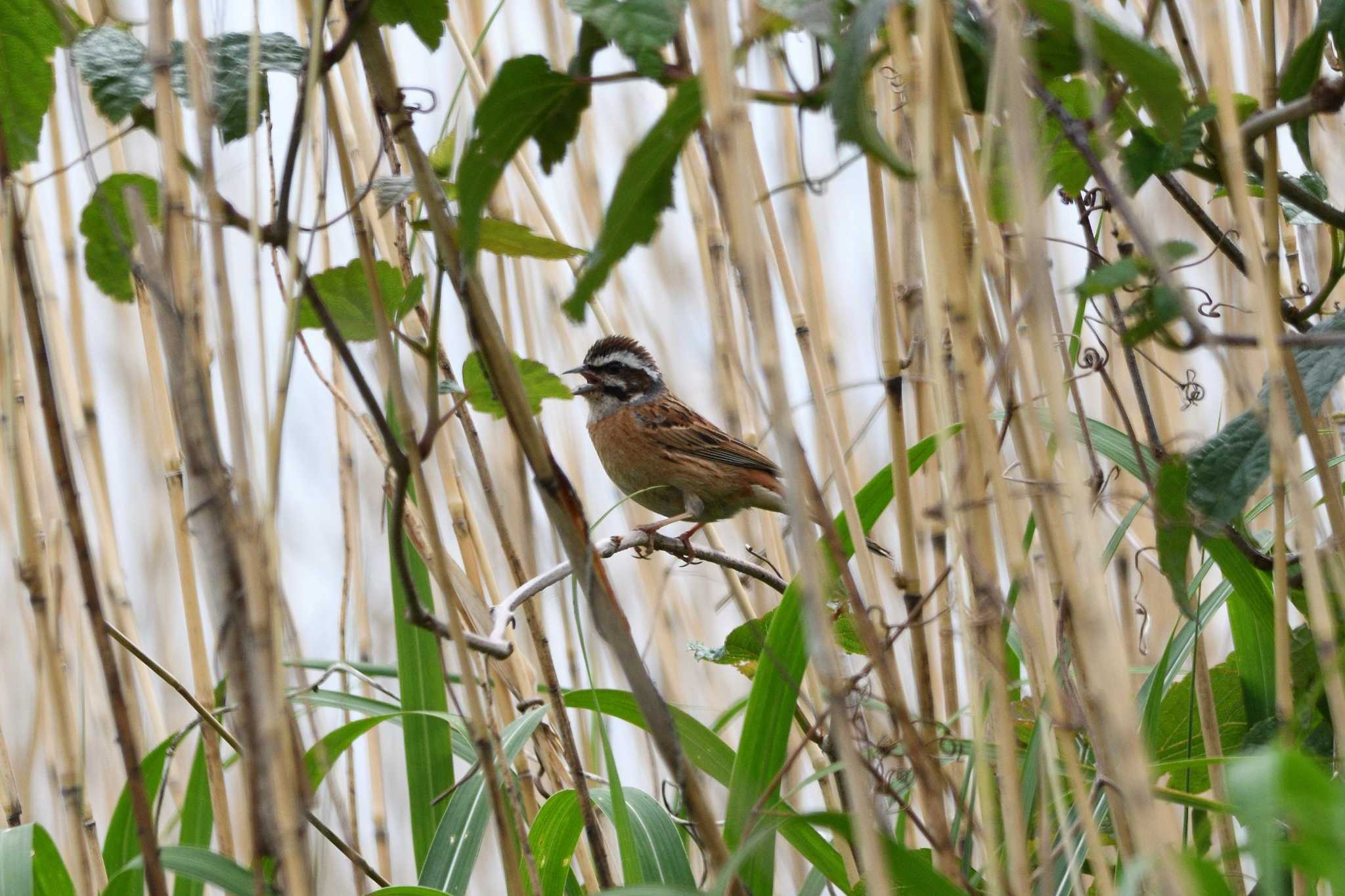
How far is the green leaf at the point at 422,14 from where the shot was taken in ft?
3.50

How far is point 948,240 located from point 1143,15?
49.3 inches

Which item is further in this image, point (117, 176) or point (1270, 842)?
point (117, 176)

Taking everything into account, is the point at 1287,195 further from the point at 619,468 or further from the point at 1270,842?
the point at 619,468

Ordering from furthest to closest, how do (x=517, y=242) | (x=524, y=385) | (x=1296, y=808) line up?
1. (x=524, y=385)
2. (x=517, y=242)
3. (x=1296, y=808)

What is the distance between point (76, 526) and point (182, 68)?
1.42 feet

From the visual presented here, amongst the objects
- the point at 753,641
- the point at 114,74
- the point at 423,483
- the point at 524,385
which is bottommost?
the point at 753,641

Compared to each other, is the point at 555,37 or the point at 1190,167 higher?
the point at 555,37

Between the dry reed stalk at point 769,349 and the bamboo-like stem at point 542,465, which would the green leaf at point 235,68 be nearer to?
the bamboo-like stem at point 542,465

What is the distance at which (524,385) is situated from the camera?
54.9 inches

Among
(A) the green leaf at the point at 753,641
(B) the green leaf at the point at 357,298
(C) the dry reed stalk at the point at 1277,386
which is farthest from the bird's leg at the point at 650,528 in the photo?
(C) the dry reed stalk at the point at 1277,386

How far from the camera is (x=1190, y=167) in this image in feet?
3.93

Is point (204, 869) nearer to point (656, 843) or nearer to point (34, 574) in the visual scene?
point (34, 574)

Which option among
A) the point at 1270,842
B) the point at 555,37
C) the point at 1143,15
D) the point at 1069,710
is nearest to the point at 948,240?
the point at 1270,842

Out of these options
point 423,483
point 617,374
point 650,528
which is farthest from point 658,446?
point 423,483
